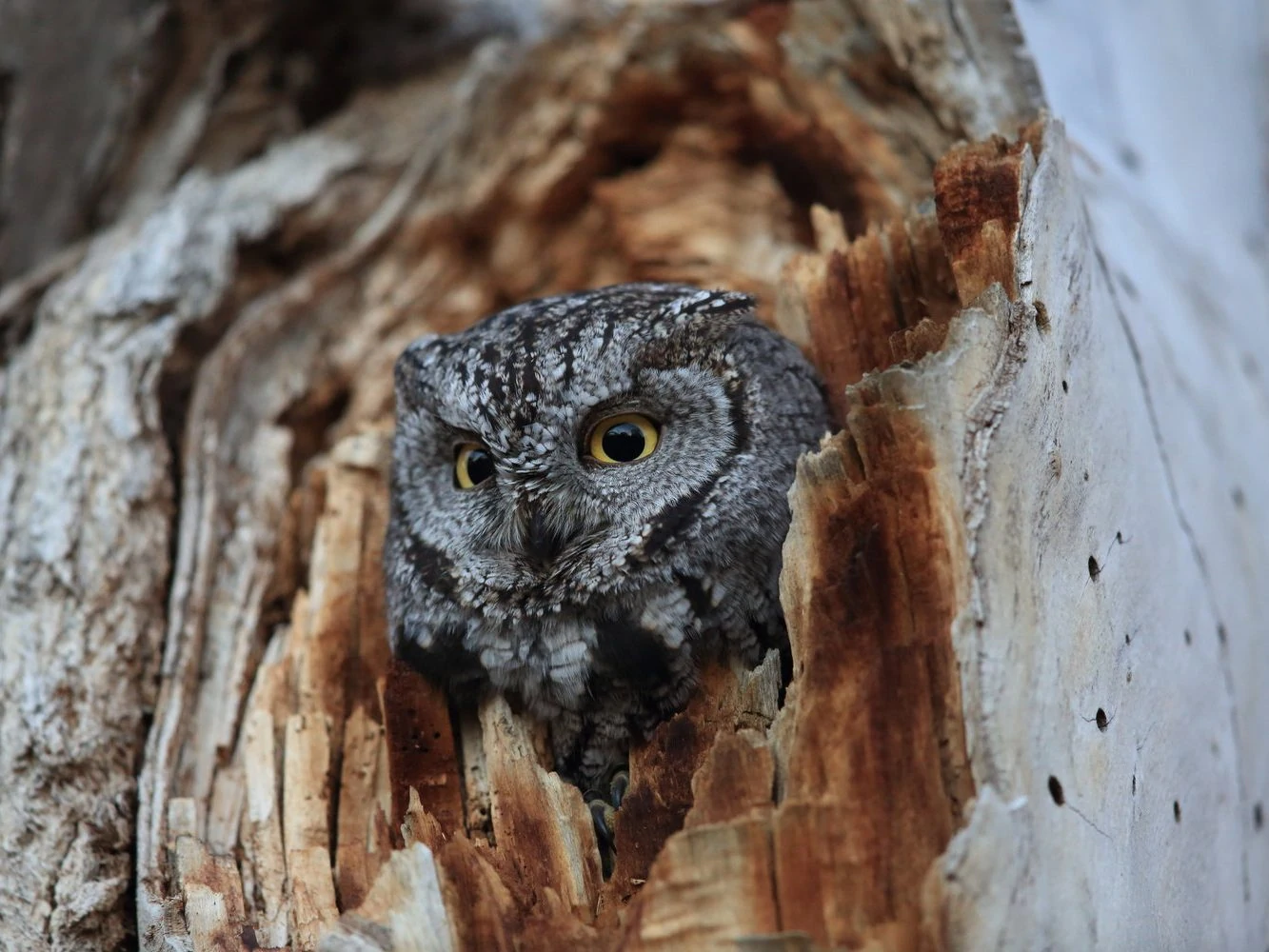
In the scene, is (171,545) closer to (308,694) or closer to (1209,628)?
(308,694)

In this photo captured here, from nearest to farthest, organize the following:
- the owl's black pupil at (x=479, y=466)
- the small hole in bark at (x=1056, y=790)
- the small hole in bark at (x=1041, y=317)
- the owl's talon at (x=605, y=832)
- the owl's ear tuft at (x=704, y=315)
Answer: the small hole in bark at (x=1056, y=790) → the small hole in bark at (x=1041, y=317) → the owl's talon at (x=605, y=832) → the owl's ear tuft at (x=704, y=315) → the owl's black pupil at (x=479, y=466)

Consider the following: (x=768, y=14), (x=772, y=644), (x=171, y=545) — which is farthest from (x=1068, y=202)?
(x=171, y=545)

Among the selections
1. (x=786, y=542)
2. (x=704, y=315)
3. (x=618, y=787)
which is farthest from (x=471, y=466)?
(x=786, y=542)

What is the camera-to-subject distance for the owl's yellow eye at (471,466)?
2553mm

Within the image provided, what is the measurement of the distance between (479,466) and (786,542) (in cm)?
88

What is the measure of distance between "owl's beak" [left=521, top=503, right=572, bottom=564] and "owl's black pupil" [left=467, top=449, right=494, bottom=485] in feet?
0.72

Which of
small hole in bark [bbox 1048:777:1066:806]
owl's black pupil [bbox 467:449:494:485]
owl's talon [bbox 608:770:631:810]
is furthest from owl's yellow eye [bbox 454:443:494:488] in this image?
small hole in bark [bbox 1048:777:1066:806]

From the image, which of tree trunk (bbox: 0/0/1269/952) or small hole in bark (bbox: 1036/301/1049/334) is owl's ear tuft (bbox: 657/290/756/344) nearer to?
tree trunk (bbox: 0/0/1269/952)

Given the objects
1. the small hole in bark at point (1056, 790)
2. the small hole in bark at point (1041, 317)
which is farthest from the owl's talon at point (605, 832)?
the small hole in bark at point (1041, 317)

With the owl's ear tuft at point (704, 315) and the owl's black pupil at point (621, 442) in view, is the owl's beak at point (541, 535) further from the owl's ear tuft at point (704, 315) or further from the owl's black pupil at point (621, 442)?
the owl's ear tuft at point (704, 315)

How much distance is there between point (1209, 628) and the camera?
8.27ft

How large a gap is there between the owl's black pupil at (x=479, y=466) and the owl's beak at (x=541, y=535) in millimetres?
219

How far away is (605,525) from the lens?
2.38m

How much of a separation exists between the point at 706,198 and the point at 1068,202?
5.19ft
